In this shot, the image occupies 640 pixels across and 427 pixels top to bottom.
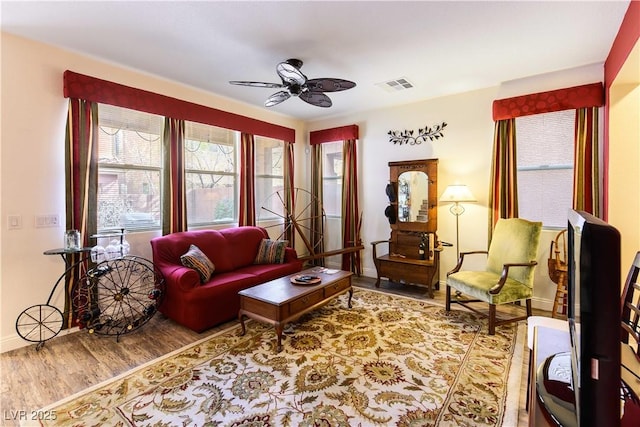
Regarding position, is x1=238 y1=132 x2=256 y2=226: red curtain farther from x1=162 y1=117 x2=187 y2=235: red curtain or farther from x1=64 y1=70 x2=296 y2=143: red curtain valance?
x1=162 y1=117 x2=187 y2=235: red curtain

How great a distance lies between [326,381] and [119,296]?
7.52 feet

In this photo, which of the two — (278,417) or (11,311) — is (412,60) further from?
(11,311)

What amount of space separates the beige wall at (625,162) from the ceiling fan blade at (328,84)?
244 cm

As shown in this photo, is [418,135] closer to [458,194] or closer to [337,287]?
[458,194]

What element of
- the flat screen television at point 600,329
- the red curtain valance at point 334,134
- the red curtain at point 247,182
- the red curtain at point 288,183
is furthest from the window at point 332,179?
the flat screen television at point 600,329

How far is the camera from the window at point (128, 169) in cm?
331

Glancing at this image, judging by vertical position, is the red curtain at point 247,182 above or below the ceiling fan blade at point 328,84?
below

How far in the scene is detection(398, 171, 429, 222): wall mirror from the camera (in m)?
4.40

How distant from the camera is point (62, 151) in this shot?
300cm

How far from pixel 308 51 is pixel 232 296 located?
8.65 ft

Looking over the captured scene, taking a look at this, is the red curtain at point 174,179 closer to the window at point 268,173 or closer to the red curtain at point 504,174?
the window at point 268,173

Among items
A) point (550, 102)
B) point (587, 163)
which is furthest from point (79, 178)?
point (587, 163)

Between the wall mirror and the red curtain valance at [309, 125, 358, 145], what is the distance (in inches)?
44.8

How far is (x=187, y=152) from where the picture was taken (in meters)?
4.09
